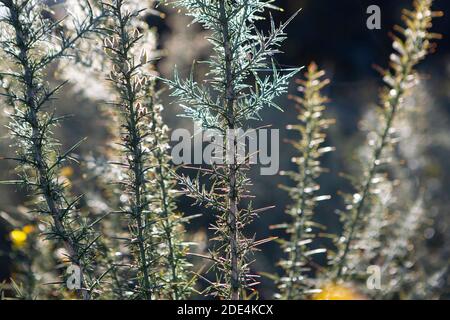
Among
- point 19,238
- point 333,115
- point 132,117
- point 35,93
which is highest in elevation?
point 333,115

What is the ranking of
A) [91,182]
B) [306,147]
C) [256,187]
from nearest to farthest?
[306,147], [91,182], [256,187]

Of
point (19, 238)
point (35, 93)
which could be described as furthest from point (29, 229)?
point (35, 93)

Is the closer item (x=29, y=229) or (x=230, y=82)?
(x=230, y=82)

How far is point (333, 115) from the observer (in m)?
15.2

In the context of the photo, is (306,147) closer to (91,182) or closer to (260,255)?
(91,182)

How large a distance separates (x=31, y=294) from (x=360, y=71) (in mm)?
17093

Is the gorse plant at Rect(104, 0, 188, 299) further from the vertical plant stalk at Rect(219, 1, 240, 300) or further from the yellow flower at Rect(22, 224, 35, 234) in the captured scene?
the yellow flower at Rect(22, 224, 35, 234)

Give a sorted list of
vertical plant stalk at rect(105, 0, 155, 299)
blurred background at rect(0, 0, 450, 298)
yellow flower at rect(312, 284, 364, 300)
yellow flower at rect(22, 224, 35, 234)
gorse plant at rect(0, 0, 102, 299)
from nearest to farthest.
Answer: gorse plant at rect(0, 0, 102, 299) < vertical plant stalk at rect(105, 0, 155, 299) < yellow flower at rect(312, 284, 364, 300) < yellow flower at rect(22, 224, 35, 234) < blurred background at rect(0, 0, 450, 298)

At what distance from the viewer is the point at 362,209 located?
4223 millimetres

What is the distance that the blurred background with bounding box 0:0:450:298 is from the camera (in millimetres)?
8477

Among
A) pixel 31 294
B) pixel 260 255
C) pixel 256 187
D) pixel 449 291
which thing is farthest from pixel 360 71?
pixel 31 294

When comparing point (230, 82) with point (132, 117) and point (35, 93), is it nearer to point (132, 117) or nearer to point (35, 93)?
point (132, 117)

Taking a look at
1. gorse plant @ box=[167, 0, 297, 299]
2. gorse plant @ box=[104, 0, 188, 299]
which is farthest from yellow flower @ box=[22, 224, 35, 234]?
gorse plant @ box=[167, 0, 297, 299]

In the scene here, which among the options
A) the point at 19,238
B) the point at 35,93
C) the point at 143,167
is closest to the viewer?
the point at 35,93
